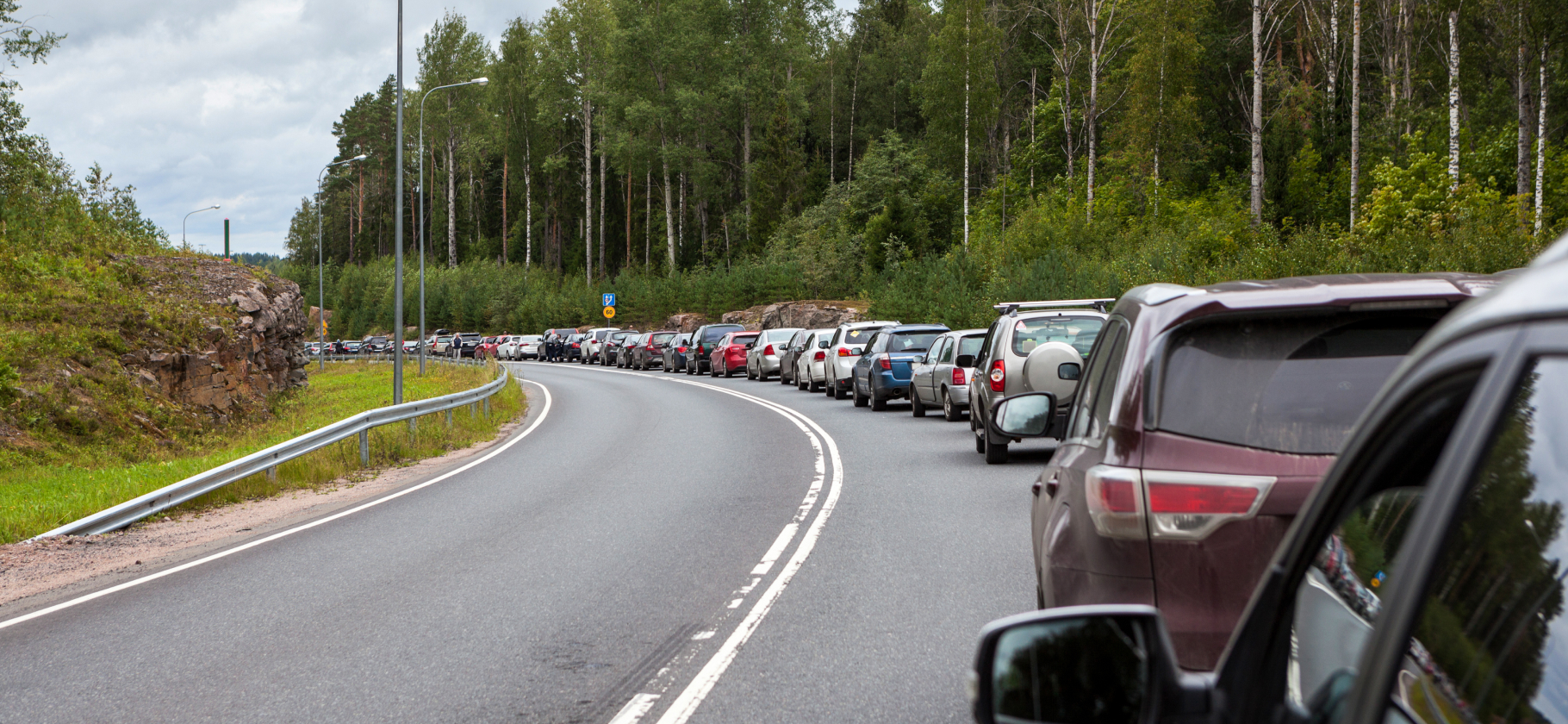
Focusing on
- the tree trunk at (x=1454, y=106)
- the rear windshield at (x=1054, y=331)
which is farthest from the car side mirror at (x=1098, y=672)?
the tree trunk at (x=1454, y=106)

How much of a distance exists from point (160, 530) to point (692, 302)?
57699 mm

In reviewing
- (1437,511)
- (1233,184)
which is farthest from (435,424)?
(1233,184)

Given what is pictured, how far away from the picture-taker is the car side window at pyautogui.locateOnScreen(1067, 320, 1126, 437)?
4.32m

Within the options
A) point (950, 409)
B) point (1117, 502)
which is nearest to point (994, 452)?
point (950, 409)

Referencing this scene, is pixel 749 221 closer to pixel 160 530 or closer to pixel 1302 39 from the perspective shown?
pixel 1302 39

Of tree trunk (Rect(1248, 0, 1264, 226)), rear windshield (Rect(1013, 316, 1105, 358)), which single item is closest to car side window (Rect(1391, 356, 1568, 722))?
rear windshield (Rect(1013, 316, 1105, 358))

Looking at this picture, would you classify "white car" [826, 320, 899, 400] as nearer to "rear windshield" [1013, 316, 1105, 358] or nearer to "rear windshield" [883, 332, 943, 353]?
"rear windshield" [883, 332, 943, 353]

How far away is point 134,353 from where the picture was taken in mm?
23594

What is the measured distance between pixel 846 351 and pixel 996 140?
4554 cm

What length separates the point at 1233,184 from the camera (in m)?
53.9

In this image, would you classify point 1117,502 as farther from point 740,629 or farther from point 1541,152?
point 1541,152

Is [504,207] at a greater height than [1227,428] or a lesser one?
greater

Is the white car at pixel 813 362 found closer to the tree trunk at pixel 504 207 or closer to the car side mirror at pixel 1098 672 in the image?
the car side mirror at pixel 1098 672

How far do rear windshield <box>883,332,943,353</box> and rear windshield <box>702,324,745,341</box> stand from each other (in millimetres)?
22906
